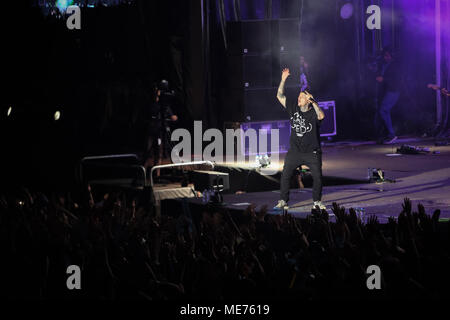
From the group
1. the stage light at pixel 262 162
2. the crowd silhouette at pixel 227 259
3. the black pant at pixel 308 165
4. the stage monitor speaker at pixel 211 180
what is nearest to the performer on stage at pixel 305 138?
the black pant at pixel 308 165

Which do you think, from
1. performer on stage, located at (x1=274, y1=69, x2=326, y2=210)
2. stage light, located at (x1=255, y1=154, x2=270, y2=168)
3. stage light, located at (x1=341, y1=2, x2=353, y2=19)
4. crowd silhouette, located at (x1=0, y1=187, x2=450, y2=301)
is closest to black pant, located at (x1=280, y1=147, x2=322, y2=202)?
performer on stage, located at (x1=274, y1=69, x2=326, y2=210)

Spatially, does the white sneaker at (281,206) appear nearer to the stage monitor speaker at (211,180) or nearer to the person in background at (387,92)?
the stage monitor speaker at (211,180)

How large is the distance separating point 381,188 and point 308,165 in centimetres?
164

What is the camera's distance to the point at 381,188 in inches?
358

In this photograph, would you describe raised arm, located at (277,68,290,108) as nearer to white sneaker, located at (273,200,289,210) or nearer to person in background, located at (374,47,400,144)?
white sneaker, located at (273,200,289,210)

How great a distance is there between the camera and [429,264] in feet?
10.8

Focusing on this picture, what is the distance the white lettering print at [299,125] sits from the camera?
7773 mm

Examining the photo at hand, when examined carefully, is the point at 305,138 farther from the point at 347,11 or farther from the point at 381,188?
the point at 347,11

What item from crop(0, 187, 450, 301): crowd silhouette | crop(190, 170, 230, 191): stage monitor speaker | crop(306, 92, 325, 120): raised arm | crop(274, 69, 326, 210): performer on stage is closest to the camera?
crop(0, 187, 450, 301): crowd silhouette

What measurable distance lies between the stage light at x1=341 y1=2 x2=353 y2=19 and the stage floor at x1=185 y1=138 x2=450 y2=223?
3972 millimetres

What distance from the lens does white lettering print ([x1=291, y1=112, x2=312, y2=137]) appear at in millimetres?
7773

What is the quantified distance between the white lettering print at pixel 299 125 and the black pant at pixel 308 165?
22cm
